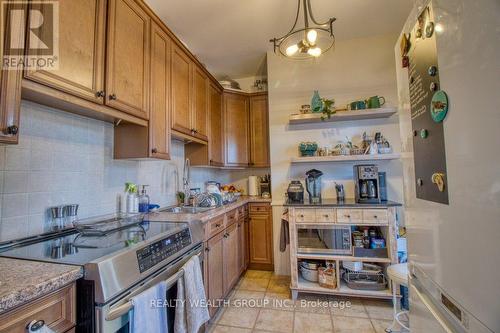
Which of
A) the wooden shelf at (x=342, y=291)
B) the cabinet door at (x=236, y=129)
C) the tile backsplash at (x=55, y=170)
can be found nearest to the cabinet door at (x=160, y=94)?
the tile backsplash at (x=55, y=170)

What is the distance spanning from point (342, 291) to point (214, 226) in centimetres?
136

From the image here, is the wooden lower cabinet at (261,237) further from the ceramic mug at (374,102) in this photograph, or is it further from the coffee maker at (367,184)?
the ceramic mug at (374,102)

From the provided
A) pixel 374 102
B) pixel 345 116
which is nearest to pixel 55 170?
pixel 345 116

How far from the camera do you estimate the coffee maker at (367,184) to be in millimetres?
2332

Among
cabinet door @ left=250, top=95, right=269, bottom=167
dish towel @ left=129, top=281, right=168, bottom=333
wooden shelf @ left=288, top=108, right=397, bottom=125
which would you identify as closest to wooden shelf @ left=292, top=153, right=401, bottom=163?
wooden shelf @ left=288, top=108, right=397, bottom=125

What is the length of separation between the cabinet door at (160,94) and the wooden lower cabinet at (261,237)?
1439 millimetres

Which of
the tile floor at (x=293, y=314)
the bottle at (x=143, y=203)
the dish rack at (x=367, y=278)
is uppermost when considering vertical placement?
the bottle at (x=143, y=203)

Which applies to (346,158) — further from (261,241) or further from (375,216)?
(261,241)

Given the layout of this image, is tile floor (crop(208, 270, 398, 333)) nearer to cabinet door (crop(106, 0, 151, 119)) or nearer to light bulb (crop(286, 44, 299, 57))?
cabinet door (crop(106, 0, 151, 119))

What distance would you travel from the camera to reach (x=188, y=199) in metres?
2.41

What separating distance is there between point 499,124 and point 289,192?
210 cm

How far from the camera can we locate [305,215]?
2273 millimetres

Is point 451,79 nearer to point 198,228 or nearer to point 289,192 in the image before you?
point 198,228

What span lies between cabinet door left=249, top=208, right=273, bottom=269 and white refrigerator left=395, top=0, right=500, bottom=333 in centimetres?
218
